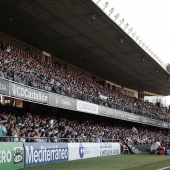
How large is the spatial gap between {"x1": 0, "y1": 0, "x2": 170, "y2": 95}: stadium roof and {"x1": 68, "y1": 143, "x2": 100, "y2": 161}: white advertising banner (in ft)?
27.2

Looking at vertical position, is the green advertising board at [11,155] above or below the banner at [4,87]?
A: below

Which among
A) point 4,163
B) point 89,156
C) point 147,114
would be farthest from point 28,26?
point 147,114

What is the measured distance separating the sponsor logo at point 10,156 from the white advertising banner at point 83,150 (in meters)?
6.05

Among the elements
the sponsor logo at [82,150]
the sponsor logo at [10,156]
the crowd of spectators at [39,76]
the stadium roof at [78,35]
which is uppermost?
the stadium roof at [78,35]

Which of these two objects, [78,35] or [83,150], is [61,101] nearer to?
[83,150]

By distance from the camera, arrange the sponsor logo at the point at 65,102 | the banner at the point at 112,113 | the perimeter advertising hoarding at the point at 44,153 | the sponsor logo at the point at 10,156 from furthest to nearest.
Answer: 1. the banner at the point at 112,113
2. the sponsor logo at the point at 65,102
3. the perimeter advertising hoarding at the point at 44,153
4. the sponsor logo at the point at 10,156

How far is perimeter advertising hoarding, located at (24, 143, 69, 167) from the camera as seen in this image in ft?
52.4

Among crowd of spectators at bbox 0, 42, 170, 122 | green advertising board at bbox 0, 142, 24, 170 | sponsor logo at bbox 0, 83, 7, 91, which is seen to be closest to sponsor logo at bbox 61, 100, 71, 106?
crowd of spectators at bbox 0, 42, 170, 122

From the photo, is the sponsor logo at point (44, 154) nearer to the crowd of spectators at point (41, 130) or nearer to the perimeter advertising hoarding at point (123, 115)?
the crowd of spectators at point (41, 130)

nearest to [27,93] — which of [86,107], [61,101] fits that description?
[61,101]

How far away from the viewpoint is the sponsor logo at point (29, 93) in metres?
19.5

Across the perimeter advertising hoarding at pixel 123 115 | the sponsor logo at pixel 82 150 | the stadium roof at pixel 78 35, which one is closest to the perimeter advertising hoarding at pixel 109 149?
the perimeter advertising hoarding at pixel 123 115

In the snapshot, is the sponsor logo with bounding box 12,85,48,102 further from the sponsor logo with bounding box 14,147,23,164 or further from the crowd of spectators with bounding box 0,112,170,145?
the sponsor logo with bounding box 14,147,23,164

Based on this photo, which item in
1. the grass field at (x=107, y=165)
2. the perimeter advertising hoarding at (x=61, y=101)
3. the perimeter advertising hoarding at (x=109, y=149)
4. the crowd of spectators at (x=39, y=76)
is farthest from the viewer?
the perimeter advertising hoarding at (x=109, y=149)
